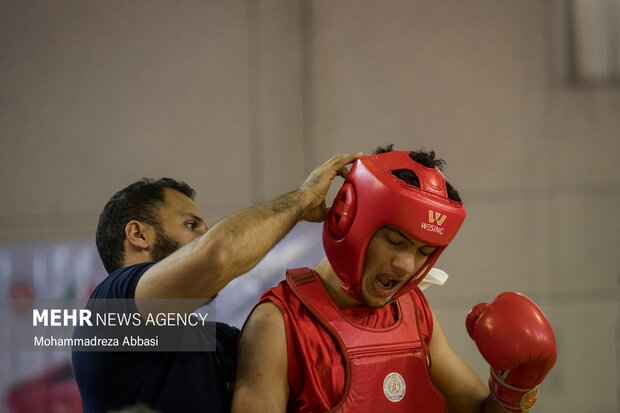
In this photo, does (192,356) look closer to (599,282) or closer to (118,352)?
(118,352)

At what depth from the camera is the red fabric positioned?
5.38 feet

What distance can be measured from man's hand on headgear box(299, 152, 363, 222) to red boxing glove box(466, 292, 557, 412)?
2.06ft

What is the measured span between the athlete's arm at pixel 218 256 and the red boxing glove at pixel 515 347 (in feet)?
2.32

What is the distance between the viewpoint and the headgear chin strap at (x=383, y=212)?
163cm

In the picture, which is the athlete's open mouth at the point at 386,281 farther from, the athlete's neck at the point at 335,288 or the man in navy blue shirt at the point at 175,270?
the man in navy blue shirt at the point at 175,270

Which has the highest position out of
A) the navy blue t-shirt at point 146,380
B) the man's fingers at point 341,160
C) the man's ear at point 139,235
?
the man's fingers at point 341,160

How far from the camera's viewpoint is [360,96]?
3848mm

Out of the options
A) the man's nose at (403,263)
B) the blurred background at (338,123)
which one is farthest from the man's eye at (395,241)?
the blurred background at (338,123)

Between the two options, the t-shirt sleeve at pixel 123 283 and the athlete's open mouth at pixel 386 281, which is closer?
the t-shirt sleeve at pixel 123 283

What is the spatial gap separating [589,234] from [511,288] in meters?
0.60

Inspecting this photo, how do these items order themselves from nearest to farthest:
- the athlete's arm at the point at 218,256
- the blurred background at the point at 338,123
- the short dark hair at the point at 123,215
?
the athlete's arm at the point at 218,256 → the short dark hair at the point at 123,215 → the blurred background at the point at 338,123

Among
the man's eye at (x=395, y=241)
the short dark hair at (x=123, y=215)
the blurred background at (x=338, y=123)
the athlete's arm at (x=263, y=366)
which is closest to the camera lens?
the athlete's arm at (x=263, y=366)

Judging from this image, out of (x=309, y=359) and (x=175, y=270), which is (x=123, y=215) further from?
(x=309, y=359)

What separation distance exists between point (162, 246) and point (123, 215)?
217 millimetres
